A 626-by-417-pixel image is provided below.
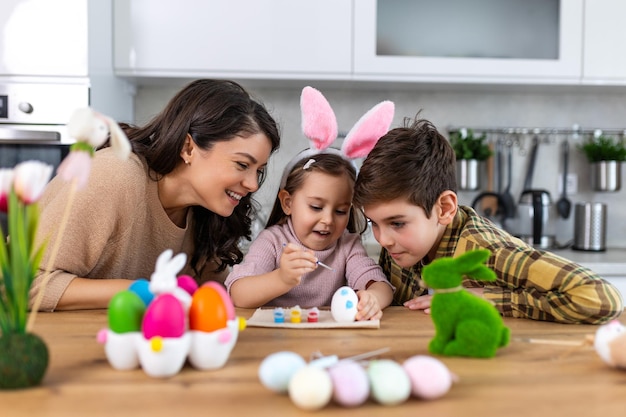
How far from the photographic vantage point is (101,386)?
2.62ft

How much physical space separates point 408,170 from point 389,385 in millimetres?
727

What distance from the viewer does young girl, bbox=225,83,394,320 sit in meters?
1.52

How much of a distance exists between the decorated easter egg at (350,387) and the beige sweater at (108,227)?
73 centimetres

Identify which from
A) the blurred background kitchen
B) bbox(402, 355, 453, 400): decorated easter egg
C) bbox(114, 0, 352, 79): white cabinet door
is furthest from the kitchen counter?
bbox(402, 355, 453, 400): decorated easter egg

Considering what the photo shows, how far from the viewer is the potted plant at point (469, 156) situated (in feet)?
9.35

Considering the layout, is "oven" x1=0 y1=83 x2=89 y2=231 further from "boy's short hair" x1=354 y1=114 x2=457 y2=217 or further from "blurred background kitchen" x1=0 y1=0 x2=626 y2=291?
"boy's short hair" x1=354 y1=114 x2=457 y2=217

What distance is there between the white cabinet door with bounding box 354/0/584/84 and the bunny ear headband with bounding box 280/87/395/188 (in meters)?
1.07

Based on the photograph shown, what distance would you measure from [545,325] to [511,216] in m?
1.82

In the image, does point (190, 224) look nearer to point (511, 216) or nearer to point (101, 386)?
point (101, 386)

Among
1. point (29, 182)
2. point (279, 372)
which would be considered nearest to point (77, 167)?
point (29, 182)

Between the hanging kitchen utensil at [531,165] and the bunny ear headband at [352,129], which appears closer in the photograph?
the bunny ear headband at [352,129]

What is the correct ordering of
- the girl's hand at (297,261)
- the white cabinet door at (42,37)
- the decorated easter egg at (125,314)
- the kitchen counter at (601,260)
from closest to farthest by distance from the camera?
the decorated easter egg at (125,314)
the girl's hand at (297,261)
the white cabinet door at (42,37)
the kitchen counter at (601,260)

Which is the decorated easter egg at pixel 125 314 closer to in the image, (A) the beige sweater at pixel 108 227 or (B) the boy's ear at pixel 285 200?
(A) the beige sweater at pixel 108 227

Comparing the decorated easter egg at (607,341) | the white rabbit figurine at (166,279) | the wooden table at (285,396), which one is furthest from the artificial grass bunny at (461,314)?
the white rabbit figurine at (166,279)
